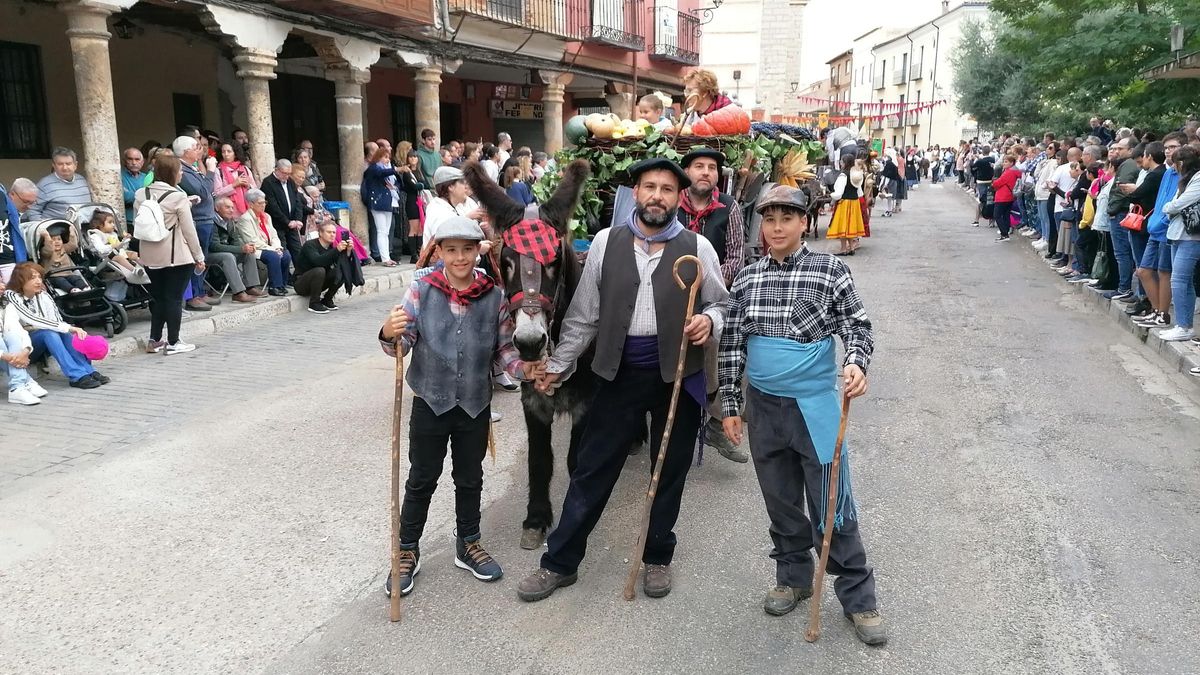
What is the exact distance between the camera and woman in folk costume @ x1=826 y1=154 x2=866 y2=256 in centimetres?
1552

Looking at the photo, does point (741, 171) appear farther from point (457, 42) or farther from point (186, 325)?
point (457, 42)

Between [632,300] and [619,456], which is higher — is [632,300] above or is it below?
above

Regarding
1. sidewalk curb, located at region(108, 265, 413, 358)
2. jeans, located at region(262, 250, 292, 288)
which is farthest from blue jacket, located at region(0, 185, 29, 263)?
jeans, located at region(262, 250, 292, 288)

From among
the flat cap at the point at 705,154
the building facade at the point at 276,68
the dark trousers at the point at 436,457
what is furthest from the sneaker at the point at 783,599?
the building facade at the point at 276,68

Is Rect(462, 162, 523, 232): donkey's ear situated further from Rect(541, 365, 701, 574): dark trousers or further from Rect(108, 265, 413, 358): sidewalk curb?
Rect(108, 265, 413, 358): sidewalk curb

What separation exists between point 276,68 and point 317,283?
27.3 feet

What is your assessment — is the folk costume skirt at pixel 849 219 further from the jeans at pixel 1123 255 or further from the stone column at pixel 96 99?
the stone column at pixel 96 99

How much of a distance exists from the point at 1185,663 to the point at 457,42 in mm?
16605

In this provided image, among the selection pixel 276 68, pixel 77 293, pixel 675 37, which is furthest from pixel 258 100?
pixel 675 37

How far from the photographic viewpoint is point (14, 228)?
7.74m

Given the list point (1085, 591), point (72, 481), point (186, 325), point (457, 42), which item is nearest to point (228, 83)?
point (457, 42)

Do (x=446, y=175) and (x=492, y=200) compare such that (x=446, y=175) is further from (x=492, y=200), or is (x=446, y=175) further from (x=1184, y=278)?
(x=1184, y=278)

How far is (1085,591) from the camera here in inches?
152

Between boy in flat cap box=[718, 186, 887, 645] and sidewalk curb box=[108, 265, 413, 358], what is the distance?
715 cm
